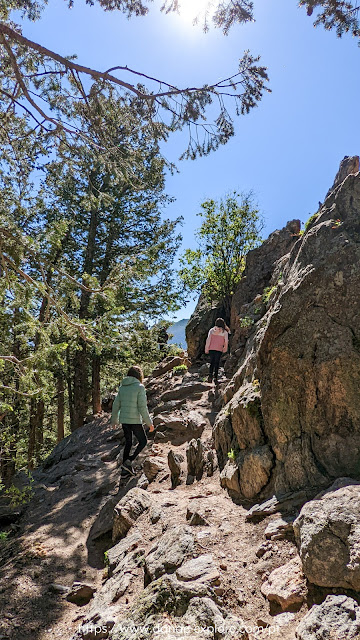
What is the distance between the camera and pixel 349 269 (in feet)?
15.9

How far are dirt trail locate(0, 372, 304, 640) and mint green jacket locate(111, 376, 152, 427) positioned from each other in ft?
3.57

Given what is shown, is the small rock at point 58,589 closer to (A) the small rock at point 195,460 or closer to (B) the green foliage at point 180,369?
(A) the small rock at point 195,460

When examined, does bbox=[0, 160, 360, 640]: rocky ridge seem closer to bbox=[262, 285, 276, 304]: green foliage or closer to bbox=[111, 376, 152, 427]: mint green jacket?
bbox=[111, 376, 152, 427]: mint green jacket

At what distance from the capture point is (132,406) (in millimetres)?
7016

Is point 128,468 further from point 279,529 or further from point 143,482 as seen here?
point 279,529

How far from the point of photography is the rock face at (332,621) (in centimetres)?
232

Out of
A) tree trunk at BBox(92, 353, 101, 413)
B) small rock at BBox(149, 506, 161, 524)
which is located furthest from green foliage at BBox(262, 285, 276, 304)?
tree trunk at BBox(92, 353, 101, 413)

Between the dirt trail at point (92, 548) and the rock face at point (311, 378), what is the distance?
740 millimetres

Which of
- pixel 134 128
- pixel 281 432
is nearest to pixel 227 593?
pixel 281 432

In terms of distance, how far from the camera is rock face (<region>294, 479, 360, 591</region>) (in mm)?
2785

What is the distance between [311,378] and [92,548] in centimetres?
418

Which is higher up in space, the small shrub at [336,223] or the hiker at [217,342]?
the small shrub at [336,223]

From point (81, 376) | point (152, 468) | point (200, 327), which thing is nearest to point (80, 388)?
point (81, 376)

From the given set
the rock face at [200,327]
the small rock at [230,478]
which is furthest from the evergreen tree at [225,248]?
the small rock at [230,478]
